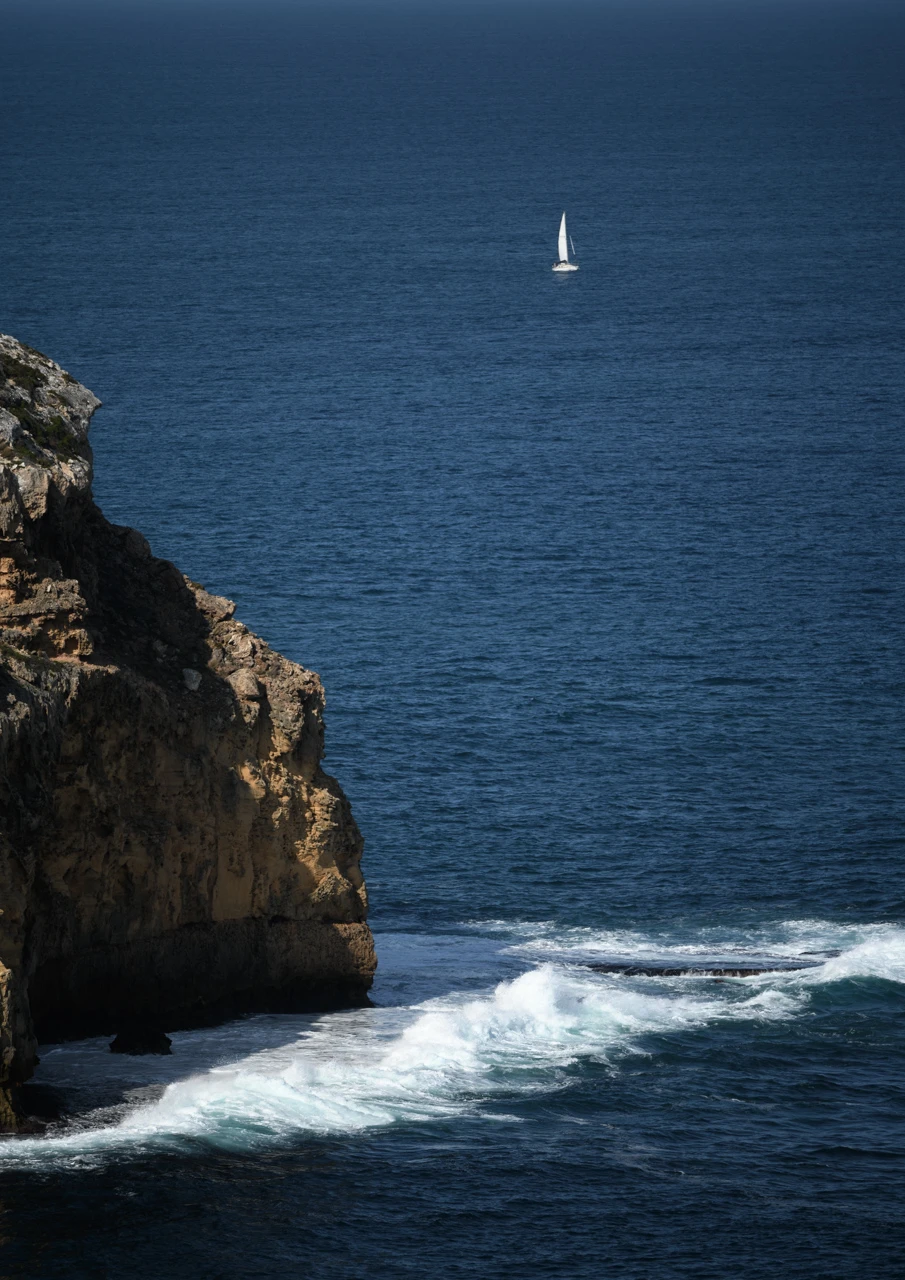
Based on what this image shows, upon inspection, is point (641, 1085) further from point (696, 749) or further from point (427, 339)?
point (427, 339)

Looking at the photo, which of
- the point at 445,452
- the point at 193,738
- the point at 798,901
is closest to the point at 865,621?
the point at 798,901

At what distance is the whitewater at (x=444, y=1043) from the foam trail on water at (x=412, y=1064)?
0.21ft

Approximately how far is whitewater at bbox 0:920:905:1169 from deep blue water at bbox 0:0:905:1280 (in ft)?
0.58

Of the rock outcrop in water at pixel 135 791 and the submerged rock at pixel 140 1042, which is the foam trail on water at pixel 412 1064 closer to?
the submerged rock at pixel 140 1042

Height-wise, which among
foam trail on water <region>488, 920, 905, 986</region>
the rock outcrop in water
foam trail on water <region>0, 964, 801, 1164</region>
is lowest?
foam trail on water <region>0, 964, 801, 1164</region>

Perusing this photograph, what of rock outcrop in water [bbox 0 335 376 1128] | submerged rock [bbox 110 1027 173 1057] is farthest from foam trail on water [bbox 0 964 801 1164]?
rock outcrop in water [bbox 0 335 376 1128]

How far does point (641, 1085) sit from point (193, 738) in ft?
52.2

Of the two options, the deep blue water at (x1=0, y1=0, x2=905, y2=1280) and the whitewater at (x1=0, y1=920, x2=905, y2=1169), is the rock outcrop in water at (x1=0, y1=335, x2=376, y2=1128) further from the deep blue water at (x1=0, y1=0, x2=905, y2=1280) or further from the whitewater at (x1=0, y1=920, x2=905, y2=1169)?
the deep blue water at (x1=0, y1=0, x2=905, y2=1280)

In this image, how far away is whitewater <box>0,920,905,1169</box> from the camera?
52.7m

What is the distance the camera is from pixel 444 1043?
2360 inches

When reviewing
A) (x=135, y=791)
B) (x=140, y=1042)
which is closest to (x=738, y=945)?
(x=140, y=1042)

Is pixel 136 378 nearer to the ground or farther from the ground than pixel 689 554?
farther from the ground

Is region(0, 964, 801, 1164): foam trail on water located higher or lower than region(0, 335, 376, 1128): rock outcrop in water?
lower

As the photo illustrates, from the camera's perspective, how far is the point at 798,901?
7869 centimetres
